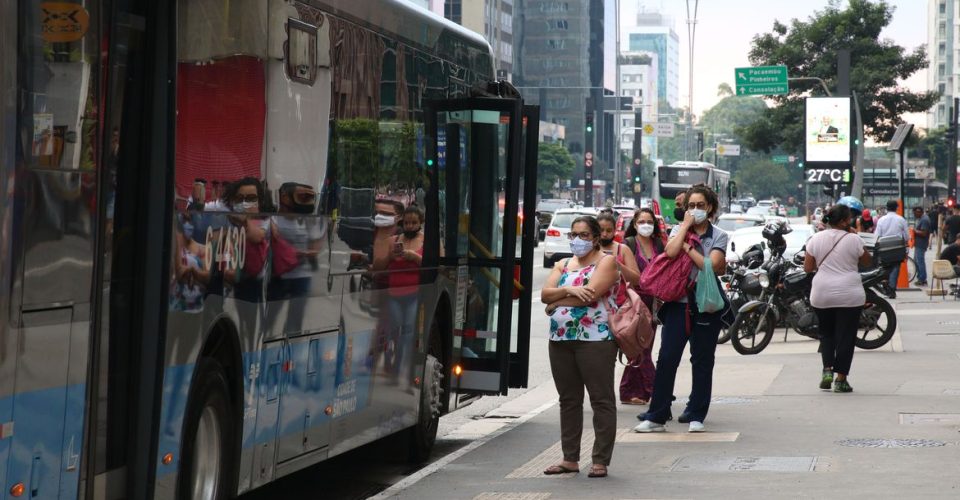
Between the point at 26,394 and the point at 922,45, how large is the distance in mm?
59684

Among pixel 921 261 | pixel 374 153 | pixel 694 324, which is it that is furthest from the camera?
pixel 921 261

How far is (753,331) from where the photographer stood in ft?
65.7

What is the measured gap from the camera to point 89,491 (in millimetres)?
6121

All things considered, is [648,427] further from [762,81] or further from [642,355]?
[762,81]

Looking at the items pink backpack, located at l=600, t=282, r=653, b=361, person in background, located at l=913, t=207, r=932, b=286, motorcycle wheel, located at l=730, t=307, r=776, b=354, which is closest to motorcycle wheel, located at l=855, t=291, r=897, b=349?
motorcycle wheel, located at l=730, t=307, r=776, b=354

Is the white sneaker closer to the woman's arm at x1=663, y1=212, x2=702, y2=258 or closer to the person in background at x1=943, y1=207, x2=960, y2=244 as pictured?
the woman's arm at x1=663, y1=212, x2=702, y2=258

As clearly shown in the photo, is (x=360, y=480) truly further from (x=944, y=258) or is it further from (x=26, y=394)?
(x=944, y=258)


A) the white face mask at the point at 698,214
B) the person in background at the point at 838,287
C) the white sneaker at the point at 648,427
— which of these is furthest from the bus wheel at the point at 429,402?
the person in background at the point at 838,287

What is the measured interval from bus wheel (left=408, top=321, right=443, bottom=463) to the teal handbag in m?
2.00

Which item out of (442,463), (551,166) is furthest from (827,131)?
(551,166)

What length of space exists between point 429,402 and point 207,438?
415cm

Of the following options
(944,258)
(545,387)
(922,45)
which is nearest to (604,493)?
(545,387)

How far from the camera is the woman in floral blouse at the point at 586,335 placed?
32.9ft

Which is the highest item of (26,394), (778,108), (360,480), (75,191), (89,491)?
(778,108)
